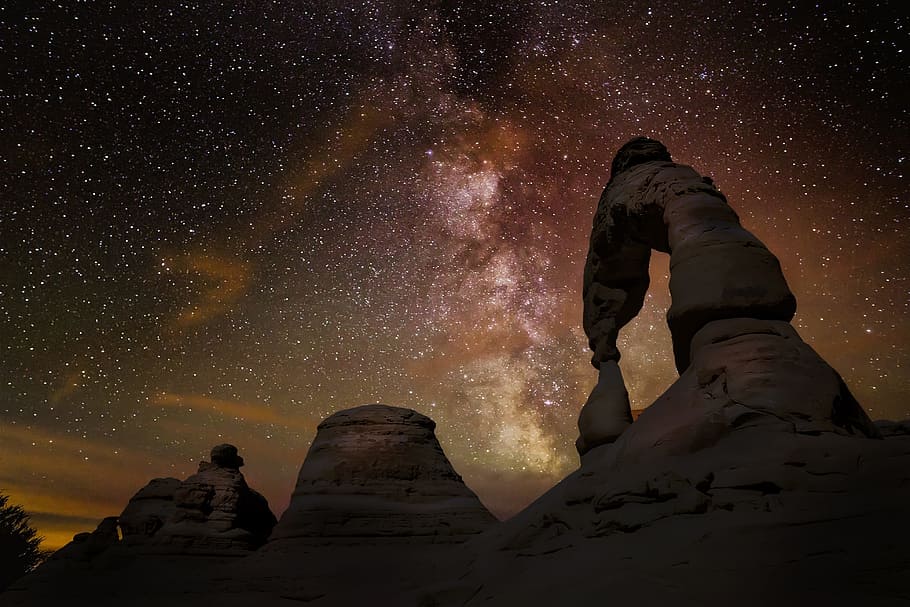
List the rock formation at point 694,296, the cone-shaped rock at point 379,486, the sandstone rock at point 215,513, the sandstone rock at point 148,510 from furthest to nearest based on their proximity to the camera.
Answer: the sandstone rock at point 148,510 → the sandstone rock at point 215,513 → the cone-shaped rock at point 379,486 → the rock formation at point 694,296

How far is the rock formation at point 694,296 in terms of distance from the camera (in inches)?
209

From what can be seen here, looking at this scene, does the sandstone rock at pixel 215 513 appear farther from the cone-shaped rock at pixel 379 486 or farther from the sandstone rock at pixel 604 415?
the sandstone rock at pixel 604 415

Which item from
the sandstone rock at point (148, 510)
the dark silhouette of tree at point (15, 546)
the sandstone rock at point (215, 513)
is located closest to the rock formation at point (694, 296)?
the sandstone rock at point (215, 513)

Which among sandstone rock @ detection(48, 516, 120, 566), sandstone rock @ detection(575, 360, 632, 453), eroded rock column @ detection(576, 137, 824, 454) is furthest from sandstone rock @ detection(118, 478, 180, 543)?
eroded rock column @ detection(576, 137, 824, 454)

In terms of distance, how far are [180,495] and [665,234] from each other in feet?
53.7

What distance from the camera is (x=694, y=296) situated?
22.2 ft

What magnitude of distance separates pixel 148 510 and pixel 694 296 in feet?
60.7

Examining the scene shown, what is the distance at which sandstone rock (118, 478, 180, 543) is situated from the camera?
16.1 meters

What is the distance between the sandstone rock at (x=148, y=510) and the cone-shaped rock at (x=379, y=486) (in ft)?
18.6

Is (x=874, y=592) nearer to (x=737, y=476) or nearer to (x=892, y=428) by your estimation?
(x=737, y=476)

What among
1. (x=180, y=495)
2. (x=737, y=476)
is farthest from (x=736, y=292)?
(x=180, y=495)

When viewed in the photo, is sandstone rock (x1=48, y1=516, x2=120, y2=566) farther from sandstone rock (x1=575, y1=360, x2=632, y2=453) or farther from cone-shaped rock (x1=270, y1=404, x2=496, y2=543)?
sandstone rock (x1=575, y1=360, x2=632, y2=453)

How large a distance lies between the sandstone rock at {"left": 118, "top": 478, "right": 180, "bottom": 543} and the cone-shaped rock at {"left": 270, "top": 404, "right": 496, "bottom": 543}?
18.6 feet

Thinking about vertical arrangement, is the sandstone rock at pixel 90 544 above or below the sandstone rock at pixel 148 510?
below
